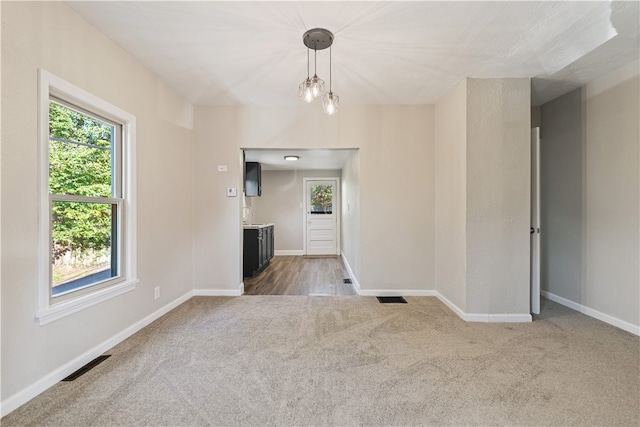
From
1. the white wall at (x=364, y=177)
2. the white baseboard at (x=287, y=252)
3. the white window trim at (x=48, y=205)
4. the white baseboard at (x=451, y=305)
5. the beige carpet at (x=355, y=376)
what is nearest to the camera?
the beige carpet at (x=355, y=376)

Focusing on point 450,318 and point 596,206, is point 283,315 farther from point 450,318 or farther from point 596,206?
point 596,206

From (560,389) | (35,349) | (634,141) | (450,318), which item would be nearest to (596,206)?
(634,141)

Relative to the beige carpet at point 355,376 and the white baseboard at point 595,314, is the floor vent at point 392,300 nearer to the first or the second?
the beige carpet at point 355,376

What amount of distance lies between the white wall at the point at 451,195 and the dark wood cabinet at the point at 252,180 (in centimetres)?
363

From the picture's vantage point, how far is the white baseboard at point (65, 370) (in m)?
1.52

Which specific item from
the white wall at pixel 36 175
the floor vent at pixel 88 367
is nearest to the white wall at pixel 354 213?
the white wall at pixel 36 175

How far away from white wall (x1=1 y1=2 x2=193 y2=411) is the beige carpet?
0.22 metres

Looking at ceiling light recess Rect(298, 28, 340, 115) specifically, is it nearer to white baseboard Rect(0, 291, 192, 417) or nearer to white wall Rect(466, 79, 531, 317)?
white wall Rect(466, 79, 531, 317)

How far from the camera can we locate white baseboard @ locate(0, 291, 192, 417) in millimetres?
1516

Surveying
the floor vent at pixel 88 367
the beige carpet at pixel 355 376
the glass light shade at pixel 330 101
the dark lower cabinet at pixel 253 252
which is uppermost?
the glass light shade at pixel 330 101

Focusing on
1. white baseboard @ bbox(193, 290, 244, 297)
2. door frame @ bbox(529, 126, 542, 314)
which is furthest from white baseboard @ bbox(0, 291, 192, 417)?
door frame @ bbox(529, 126, 542, 314)

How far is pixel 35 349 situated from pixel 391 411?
206 centimetres

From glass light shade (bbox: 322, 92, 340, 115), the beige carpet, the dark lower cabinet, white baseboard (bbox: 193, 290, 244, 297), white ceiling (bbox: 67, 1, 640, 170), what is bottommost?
the beige carpet

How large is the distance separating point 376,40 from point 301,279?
3.49 meters
